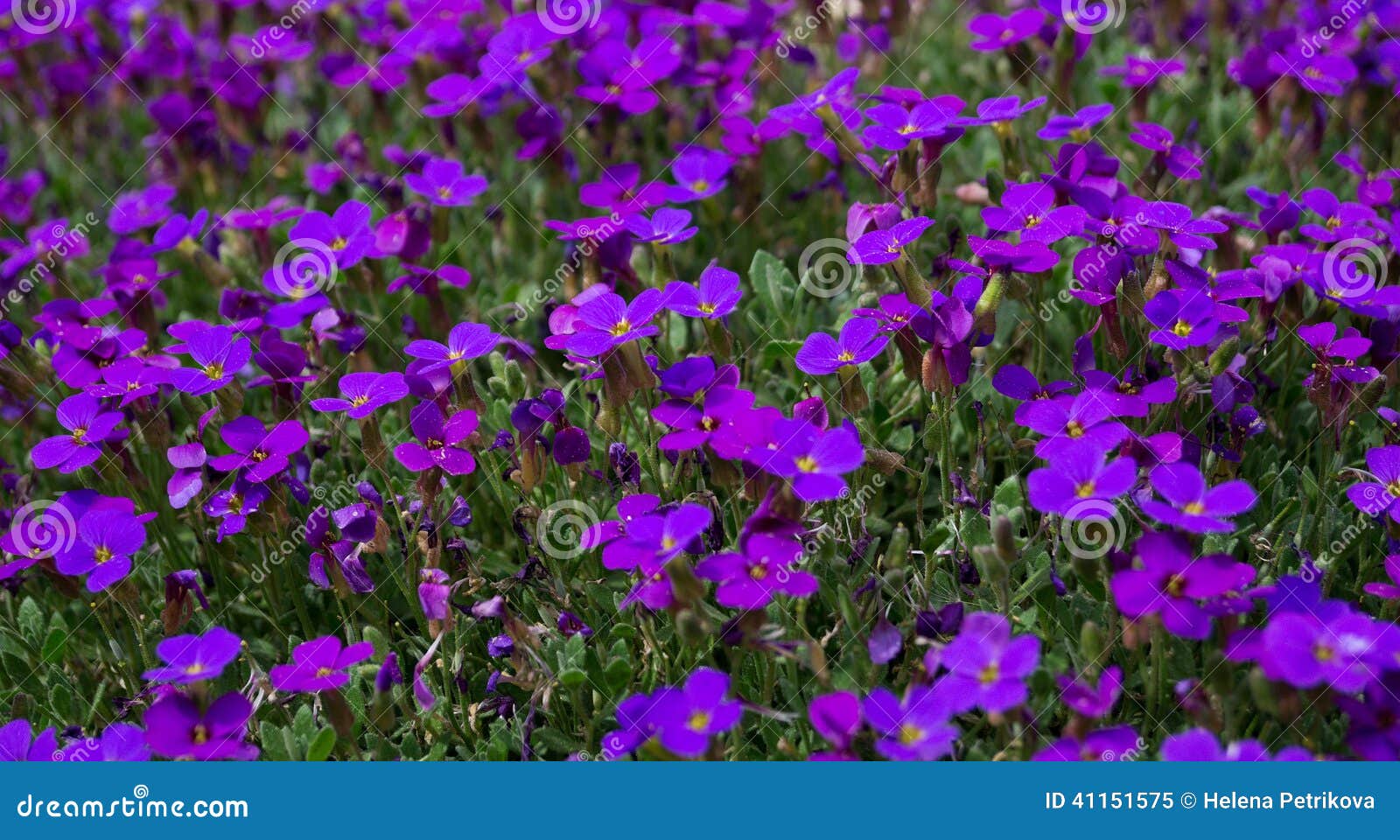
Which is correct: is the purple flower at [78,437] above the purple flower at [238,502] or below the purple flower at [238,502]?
above

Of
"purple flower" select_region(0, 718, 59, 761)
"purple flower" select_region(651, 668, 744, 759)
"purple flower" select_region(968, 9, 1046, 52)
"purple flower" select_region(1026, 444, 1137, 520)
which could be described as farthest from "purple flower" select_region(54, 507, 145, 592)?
"purple flower" select_region(968, 9, 1046, 52)

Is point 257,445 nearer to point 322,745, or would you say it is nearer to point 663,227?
point 322,745

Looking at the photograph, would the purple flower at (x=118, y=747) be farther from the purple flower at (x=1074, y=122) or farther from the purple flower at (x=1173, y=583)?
the purple flower at (x=1074, y=122)

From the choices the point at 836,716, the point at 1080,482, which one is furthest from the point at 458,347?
the point at 1080,482

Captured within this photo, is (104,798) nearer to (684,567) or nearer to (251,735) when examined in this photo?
(251,735)

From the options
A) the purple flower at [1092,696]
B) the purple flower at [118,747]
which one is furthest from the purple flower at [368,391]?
the purple flower at [1092,696]

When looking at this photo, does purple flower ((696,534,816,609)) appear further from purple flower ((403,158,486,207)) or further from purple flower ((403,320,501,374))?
purple flower ((403,158,486,207))

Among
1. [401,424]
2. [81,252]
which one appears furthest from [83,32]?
[401,424]
